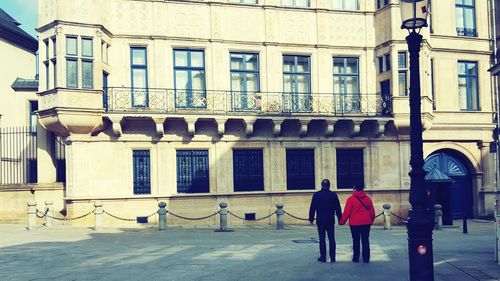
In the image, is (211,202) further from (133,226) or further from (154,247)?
(154,247)

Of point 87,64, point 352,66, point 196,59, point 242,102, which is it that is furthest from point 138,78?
point 352,66

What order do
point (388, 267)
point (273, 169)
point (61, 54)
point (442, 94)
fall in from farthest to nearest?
point (442, 94) → point (273, 169) → point (61, 54) → point (388, 267)

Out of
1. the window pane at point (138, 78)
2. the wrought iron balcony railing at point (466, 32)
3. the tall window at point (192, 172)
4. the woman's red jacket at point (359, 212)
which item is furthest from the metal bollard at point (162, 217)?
the wrought iron balcony railing at point (466, 32)

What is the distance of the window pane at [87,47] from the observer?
1844 cm

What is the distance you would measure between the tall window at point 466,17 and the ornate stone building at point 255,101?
63mm

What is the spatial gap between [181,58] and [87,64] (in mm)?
3844

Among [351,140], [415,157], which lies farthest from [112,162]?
[415,157]

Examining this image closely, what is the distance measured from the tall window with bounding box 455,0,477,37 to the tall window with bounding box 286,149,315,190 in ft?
32.0

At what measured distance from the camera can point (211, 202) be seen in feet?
65.8

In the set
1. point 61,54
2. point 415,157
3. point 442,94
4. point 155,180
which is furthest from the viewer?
point 442,94

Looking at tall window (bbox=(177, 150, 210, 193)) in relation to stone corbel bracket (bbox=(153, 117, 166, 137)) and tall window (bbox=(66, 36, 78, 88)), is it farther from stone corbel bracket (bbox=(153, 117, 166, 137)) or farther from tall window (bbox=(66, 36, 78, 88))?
tall window (bbox=(66, 36, 78, 88))

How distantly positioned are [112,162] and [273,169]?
6572 millimetres

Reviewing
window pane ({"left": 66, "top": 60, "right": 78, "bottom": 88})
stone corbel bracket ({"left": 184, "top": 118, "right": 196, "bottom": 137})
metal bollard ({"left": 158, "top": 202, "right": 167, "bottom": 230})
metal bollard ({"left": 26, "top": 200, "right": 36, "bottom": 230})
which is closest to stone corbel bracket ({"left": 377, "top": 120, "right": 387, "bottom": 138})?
stone corbel bracket ({"left": 184, "top": 118, "right": 196, "bottom": 137})

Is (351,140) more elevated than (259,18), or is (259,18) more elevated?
(259,18)
